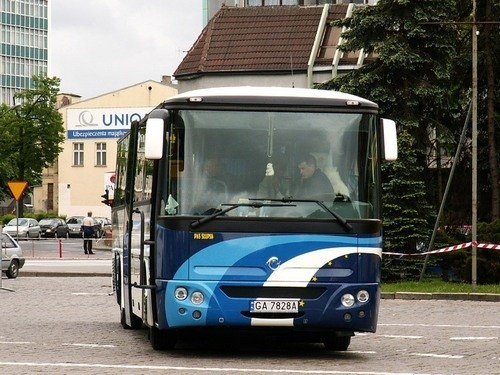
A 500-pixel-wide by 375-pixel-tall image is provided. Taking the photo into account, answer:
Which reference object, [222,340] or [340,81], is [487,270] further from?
[222,340]

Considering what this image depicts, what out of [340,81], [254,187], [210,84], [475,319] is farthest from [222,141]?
[210,84]

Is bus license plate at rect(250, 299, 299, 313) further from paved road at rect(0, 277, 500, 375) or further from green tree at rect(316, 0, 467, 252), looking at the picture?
green tree at rect(316, 0, 467, 252)

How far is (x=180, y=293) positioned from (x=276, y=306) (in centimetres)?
97

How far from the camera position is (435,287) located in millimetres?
31375

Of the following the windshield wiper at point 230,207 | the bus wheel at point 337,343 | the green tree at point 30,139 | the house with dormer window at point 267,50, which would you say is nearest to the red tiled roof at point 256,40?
the house with dormer window at point 267,50

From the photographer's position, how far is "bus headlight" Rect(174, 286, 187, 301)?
14609 mm

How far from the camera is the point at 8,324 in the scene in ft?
68.3

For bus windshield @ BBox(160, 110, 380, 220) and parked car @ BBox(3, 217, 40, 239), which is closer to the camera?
bus windshield @ BBox(160, 110, 380, 220)

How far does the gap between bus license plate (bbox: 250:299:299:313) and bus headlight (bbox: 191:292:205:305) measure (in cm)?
53

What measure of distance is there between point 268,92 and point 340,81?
2249 centimetres

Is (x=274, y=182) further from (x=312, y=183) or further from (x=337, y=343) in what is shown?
(x=337, y=343)

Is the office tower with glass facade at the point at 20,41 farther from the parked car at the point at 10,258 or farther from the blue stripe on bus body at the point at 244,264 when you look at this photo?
the blue stripe on bus body at the point at 244,264

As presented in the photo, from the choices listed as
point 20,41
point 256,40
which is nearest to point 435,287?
point 256,40

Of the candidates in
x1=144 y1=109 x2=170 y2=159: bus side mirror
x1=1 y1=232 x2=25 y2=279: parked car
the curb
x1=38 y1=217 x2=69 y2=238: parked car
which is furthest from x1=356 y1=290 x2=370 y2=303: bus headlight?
Result: x1=38 y1=217 x2=69 y2=238: parked car
